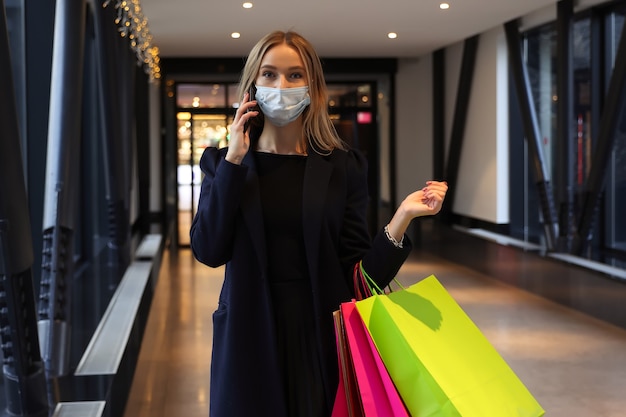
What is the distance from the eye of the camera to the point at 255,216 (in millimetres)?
1867

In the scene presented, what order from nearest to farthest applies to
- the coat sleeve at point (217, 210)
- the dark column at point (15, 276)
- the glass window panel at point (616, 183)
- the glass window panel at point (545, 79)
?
1. the coat sleeve at point (217, 210)
2. the dark column at point (15, 276)
3. the glass window panel at point (616, 183)
4. the glass window panel at point (545, 79)

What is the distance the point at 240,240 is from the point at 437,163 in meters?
13.3

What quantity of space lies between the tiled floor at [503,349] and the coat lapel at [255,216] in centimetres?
322

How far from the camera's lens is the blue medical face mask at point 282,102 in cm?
192

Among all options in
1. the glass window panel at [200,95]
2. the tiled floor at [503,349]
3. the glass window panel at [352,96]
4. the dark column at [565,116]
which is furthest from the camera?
the glass window panel at [352,96]

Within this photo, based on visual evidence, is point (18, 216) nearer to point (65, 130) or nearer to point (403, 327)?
point (65, 130)

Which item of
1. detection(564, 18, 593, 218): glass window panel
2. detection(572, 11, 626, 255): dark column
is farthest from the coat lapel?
detection(564, 18, 593, 218): glass window panel

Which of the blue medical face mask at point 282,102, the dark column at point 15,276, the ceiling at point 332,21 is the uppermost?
the ceiling at point 332,21

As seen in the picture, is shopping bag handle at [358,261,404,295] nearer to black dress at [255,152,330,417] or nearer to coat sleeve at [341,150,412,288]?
coat sleeve at [341,150,412,288]

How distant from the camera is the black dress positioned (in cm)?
190

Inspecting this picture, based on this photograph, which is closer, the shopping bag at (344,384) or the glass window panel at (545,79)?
the shopping bag at (344,384)

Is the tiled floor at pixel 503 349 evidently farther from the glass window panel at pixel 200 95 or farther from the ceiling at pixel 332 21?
the glass window panel at pixel 200 95

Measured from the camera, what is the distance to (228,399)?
1.91m

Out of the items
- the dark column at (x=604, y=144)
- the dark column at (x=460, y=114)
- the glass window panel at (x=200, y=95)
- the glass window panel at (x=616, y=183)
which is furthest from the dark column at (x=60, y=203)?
the glass window panel at (x=200, y=95)
